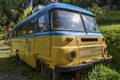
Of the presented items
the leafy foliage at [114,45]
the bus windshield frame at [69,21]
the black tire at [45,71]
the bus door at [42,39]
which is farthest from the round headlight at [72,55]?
the leafy foliage at [114,45]

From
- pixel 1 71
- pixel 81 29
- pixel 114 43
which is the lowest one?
pixel 1 71

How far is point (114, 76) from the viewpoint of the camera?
27.2 ft

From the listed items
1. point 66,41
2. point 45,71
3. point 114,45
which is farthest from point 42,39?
point 114,45

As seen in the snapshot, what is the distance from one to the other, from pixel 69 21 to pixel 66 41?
90 cm

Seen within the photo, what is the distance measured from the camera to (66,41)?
7031mm

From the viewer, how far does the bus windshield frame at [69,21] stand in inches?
291

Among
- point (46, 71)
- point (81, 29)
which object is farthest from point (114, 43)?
point (46, 71)

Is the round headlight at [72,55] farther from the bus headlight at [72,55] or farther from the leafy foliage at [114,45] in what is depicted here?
the leafy foliage at [114,45]

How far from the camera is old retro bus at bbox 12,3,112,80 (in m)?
6.98

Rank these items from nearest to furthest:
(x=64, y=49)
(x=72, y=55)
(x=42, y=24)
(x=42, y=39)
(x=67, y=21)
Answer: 1. (x=64, y=49)
2. (x=72, y=55)
3. (x=67, y=21)
4. (x=42, y=39)
5. (x=42, y=24)

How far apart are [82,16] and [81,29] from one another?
59cm

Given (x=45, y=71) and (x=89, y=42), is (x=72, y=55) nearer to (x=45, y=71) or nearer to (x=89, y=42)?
(x=89, y=42)

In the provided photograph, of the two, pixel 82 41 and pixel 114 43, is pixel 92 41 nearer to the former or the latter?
pixel 82 41

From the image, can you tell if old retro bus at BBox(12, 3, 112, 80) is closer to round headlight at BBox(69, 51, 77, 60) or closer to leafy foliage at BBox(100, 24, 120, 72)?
round headlight at BBox(69, 51, 77, 60)
